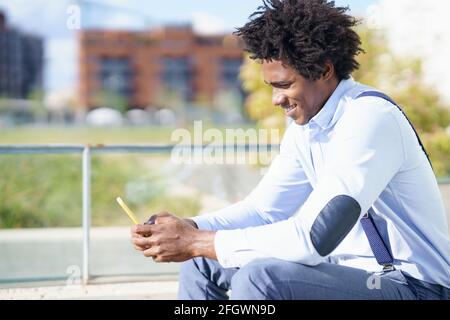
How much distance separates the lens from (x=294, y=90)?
2.36 metres

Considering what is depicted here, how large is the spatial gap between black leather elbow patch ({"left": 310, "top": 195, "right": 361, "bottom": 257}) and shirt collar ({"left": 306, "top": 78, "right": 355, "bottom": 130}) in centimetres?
33

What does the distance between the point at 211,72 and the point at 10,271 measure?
2608 inches

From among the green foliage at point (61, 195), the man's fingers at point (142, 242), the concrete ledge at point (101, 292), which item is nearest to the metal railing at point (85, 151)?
the concrete ledge at point (101, 292)

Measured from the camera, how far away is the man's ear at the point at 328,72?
237cm

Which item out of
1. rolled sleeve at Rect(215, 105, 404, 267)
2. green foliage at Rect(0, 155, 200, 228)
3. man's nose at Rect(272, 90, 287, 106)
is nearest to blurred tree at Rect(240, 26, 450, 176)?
green foliage at Rect(0, 155, 200, 228)

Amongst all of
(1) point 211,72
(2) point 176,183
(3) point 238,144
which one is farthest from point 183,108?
(3) point 238,144

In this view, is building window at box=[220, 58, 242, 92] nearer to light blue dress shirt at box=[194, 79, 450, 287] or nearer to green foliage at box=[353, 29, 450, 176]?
green foliage at box=[353, 29, 450, 176]

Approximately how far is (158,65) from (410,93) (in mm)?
63323

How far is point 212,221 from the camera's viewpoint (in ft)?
8.58

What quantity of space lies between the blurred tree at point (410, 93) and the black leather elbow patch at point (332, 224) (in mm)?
6394

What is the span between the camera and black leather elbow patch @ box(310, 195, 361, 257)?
83.1 inches

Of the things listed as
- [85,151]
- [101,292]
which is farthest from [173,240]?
[85,151]

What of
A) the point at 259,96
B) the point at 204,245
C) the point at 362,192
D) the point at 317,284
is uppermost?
the point at 259,96

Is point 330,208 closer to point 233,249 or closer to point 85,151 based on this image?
point 233,249
